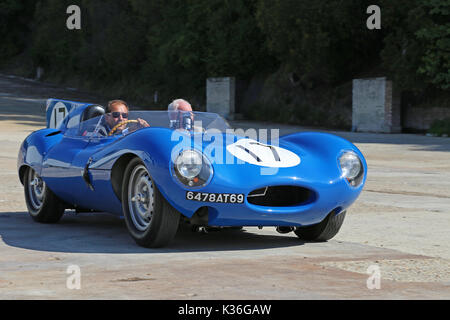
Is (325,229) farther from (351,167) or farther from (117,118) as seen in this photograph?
(117,118)

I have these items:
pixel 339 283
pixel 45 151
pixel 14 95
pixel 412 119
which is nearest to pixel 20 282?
pixel 339 283

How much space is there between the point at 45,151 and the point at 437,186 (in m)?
7.14

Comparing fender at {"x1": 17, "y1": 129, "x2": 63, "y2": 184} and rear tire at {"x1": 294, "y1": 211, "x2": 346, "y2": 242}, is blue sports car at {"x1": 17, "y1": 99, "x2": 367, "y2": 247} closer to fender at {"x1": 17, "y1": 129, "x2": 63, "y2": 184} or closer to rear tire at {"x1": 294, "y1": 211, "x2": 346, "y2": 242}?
rear tire at {"x1": 294, "y1": 211, "x2": 346, "y2": 242}

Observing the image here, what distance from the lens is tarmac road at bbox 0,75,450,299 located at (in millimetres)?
4973

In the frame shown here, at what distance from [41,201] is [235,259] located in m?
3.08

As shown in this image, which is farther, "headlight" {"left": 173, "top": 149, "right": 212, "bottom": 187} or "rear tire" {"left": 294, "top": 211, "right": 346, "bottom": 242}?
"rear tire" {"left": 294, "top": 211, "right": 346, "bottom": 242}

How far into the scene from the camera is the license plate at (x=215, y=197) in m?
6.37

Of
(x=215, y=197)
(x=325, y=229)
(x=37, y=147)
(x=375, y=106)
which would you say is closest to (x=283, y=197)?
(x=325, y=229)

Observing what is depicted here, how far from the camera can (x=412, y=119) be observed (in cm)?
3578

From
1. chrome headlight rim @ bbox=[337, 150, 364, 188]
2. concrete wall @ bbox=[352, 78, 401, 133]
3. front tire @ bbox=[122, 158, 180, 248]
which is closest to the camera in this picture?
front tire @ bbox=[122, 158, 180, 248]

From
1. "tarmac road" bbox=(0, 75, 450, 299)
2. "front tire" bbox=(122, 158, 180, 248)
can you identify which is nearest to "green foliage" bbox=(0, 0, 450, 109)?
"tarmac road" bbox=(0, 75, 450, 299)

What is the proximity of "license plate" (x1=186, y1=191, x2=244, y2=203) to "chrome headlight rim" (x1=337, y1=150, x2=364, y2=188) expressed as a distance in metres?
1.02

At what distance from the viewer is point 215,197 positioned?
641cm
